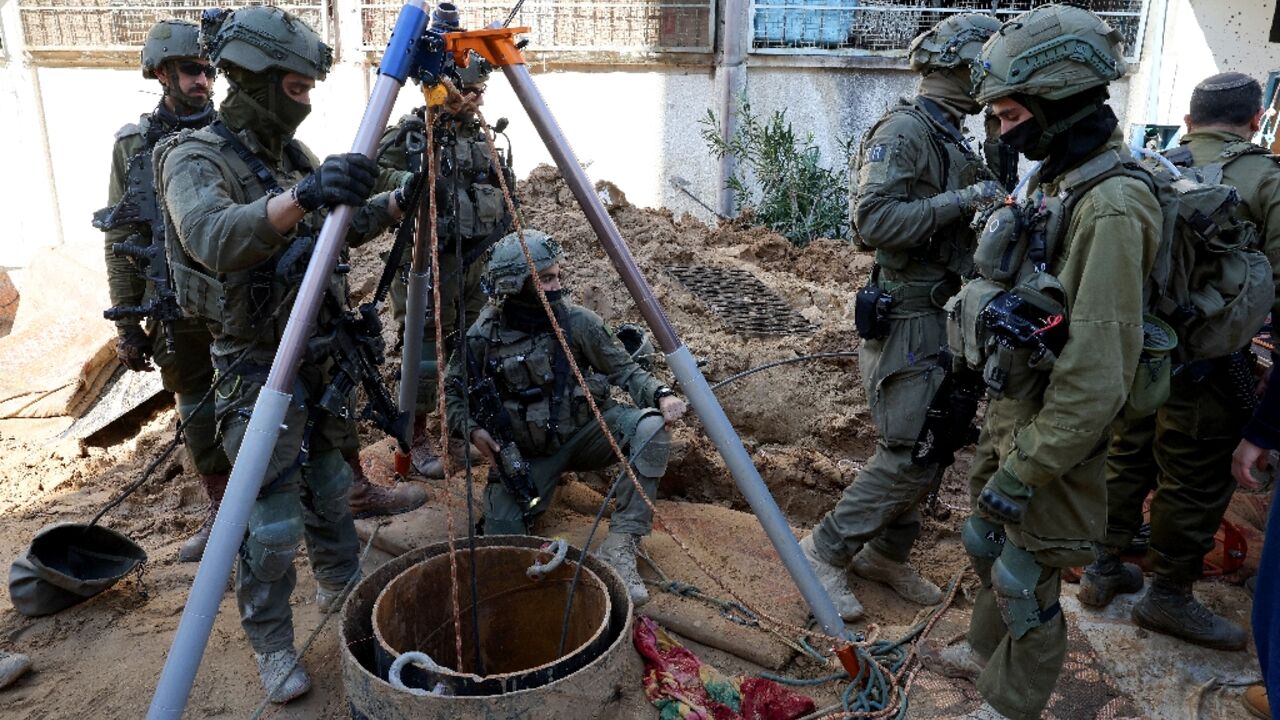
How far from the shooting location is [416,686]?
107 inches

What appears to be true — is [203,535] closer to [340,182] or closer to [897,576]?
[340,182]

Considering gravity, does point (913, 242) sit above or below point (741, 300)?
above

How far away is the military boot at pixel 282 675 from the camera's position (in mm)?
3232

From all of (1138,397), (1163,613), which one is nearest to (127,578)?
(1138,397)

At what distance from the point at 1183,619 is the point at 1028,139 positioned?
2164 millimetres

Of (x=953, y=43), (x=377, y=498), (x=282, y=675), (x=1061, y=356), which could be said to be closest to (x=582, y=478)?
(x=377, y=498)

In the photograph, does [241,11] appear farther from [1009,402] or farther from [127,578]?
[1009,402]

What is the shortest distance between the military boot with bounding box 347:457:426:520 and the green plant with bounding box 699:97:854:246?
621 centimetres

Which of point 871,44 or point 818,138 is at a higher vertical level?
point 871,44

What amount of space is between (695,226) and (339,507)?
19.9 feet

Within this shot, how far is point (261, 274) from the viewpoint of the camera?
3.24 m

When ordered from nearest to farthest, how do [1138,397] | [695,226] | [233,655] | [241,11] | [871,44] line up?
[1138,397] < [241,11] < [233,655] < [695,226] < [871,44]

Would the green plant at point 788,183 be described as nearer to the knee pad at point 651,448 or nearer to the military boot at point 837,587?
the knee pad at point 651,448

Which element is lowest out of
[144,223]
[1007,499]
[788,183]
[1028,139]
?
[1007,499]
